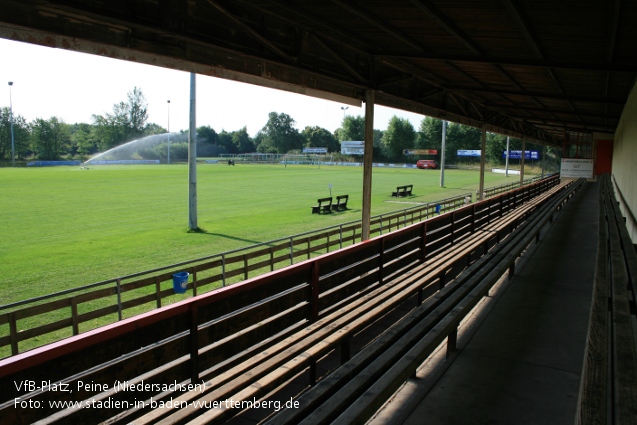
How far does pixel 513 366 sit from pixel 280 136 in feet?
439

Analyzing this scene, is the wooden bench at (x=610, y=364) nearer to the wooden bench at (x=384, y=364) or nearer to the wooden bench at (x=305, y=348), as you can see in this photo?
the wooden bench at (x=384, y=364)

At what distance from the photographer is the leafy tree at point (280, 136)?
13475 cm

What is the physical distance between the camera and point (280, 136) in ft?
446

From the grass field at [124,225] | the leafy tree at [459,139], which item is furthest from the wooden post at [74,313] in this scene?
the leafy tree at [459,139]

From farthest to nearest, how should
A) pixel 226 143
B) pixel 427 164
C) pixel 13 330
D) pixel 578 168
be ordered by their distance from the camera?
pixel 226 143
pixel 427 164
pixel 578 168
pixel 13 330

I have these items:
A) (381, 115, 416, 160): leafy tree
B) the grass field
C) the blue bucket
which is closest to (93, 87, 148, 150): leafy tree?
(381, 115, 416, 160): leafy tree

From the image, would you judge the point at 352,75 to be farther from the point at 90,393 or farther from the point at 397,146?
the point at 397,146

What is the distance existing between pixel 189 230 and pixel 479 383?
15.7 m

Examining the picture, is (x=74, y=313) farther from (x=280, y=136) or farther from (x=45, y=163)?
(x=280, y=136)

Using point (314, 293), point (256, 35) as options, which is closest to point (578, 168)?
point (256, 35)

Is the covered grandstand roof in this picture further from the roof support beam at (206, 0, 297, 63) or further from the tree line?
the tree line

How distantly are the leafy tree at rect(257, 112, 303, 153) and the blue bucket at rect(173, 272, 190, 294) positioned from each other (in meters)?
126

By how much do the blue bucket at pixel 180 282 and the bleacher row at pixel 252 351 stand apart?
4371mm

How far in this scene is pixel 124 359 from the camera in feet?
8.80
